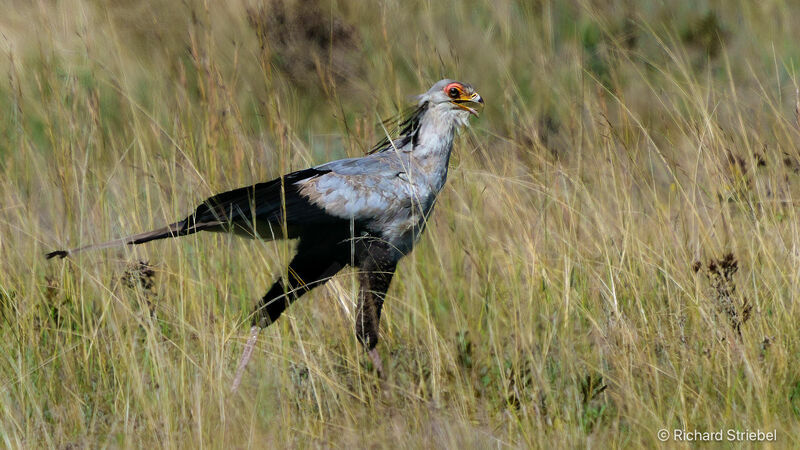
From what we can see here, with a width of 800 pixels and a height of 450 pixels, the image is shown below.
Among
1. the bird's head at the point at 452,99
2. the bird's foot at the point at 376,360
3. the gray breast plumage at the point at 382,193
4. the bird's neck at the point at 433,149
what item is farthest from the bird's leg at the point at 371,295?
the bird's head at the point at 452,99

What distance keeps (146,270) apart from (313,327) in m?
0.70

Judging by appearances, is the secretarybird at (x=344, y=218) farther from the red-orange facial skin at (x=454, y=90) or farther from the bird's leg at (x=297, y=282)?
the red-orange facial skin at (x=454, y=90)

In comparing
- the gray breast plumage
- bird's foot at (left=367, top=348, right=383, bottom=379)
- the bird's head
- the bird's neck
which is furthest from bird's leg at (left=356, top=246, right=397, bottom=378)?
the bird's head

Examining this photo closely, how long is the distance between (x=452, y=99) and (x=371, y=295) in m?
0.98

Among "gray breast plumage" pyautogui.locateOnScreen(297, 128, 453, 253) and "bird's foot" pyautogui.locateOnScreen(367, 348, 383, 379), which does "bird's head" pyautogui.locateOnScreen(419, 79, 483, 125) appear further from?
"bird's foot" pyautogui.locateOnScreen(367, 348, 383, 379)

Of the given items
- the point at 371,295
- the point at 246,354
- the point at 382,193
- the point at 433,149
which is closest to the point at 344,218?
the point at 382,193

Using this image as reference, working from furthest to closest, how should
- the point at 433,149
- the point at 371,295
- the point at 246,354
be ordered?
the point at 433,149
the point at 371,295
the point at 246,354

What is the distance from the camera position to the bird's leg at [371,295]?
4074mm

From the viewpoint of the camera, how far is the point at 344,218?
4.16m

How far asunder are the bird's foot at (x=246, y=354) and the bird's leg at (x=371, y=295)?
423mm

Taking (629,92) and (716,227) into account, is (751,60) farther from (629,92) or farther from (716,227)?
(716,227)

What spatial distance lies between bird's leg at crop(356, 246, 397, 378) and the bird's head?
737mm

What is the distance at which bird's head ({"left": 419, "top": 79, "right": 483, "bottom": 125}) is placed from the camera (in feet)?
14.6

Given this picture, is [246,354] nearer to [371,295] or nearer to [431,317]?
[371,295]
